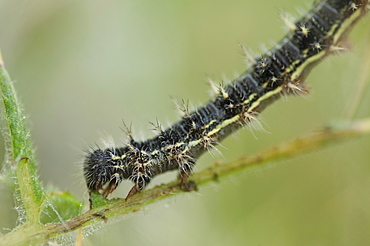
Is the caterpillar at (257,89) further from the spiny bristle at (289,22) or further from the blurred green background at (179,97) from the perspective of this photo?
the blurred green background at (179,97)

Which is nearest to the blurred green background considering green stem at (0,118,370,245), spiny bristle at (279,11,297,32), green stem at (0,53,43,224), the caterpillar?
the caterpillar

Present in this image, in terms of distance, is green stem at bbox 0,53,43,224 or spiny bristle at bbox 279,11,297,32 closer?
green stem at bbox 0,53,43,224

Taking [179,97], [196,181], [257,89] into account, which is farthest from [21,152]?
[179,97]

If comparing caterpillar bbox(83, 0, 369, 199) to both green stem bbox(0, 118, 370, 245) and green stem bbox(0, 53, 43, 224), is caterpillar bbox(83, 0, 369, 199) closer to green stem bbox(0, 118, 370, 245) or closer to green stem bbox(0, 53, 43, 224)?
green stem bbox(0, 118, 370, 245)

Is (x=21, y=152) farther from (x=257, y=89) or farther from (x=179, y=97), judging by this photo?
(x=179, y=97)

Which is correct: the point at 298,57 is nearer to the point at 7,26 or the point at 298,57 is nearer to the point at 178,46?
the point at 178,46

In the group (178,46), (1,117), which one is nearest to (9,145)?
(1,117)
